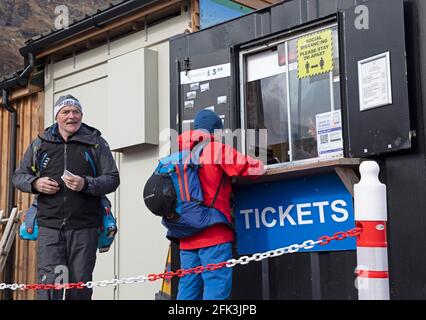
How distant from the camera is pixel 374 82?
5.22 meters

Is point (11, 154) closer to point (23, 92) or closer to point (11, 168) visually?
point (11, 168)

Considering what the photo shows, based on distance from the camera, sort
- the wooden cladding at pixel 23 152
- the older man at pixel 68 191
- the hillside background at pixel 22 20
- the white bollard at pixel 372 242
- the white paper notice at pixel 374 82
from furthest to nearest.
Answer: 1. the hillside background at pixel 22 20
2. the wooden cladding at pixel 23 152
3. the older man at pixel 68 191
4. the white paper notice at pixel 374 82
5. the white bollard at pixel 372 242

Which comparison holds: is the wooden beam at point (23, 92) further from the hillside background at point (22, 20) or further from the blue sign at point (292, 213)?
the hillside background at point (22, 20)

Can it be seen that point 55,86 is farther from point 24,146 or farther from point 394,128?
point 394,128

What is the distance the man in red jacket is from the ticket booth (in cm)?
40

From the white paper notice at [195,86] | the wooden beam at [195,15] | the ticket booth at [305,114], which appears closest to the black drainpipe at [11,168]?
the wooden beam at [195,15]

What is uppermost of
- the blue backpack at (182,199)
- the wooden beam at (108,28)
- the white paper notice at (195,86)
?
the wooden beam at (108,28)

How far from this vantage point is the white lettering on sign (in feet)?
17.5

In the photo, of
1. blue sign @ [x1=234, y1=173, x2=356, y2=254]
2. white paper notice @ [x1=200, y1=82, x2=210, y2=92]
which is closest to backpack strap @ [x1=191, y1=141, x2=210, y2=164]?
blue sign @ [x1=234, y1=173, x2=356, y2=254]

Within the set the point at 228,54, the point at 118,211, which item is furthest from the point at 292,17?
the point at 118,211

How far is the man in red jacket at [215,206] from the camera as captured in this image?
17.1ft

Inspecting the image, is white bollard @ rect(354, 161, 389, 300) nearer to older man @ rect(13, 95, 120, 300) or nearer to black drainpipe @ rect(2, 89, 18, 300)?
older man @ rect(13, 95, 120, 300)

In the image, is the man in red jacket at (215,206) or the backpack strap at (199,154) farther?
the backpack strap at (199,154)

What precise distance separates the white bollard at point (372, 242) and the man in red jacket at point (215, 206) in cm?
159
